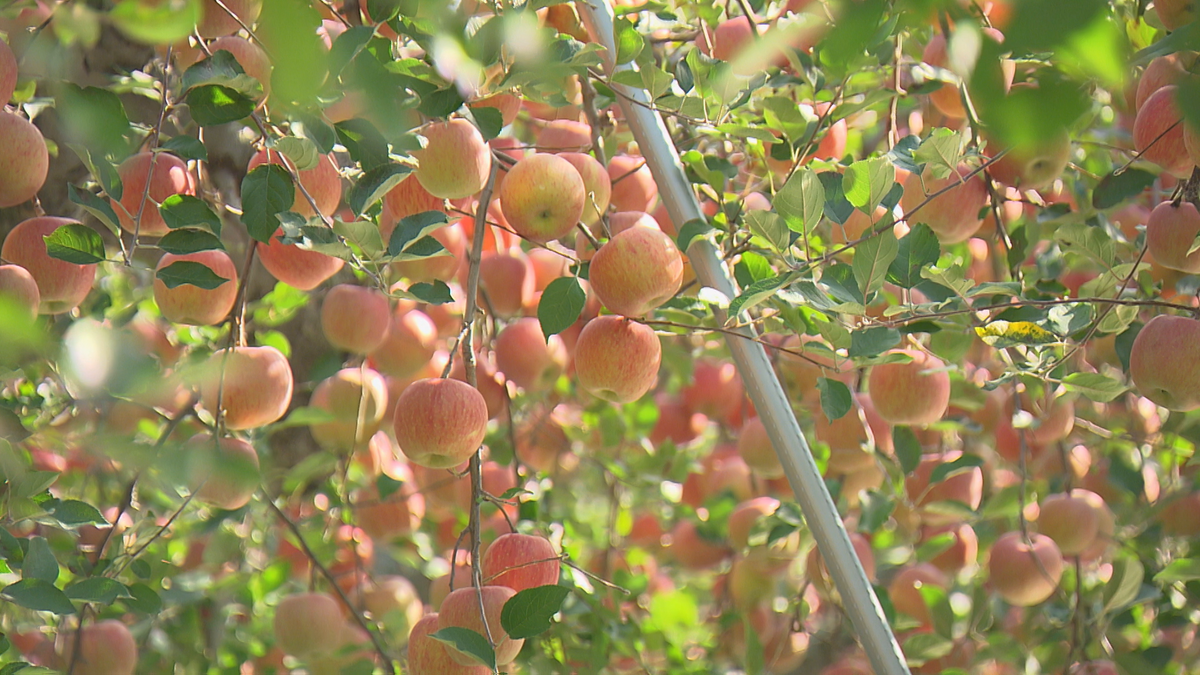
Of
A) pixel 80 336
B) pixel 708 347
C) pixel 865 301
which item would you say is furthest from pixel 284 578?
pixel 80 336

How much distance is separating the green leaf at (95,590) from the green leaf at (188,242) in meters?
0.34

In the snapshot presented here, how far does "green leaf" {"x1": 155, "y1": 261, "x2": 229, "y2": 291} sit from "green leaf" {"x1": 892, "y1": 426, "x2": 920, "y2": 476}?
0.96m

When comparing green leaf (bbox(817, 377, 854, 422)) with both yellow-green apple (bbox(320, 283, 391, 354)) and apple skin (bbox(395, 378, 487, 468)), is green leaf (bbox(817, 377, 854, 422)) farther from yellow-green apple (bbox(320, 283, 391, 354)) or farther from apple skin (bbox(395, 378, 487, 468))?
yellow-green apple (bbox(320, 283, 391, 354))

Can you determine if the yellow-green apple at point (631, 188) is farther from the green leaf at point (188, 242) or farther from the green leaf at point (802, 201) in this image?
the green leaf at point (188, 242)

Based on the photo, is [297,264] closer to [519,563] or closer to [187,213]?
[187,213]

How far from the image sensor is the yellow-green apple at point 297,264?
1.06 metres

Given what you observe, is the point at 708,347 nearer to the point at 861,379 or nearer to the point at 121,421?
the point at 861,379

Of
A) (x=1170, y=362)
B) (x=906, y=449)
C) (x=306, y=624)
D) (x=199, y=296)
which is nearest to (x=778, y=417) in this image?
(x=1170, y=362)

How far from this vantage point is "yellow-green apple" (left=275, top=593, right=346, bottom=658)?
1437mm

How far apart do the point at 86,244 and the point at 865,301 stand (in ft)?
2.27

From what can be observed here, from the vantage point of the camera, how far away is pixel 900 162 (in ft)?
3.24

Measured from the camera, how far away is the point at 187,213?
33.9 inches

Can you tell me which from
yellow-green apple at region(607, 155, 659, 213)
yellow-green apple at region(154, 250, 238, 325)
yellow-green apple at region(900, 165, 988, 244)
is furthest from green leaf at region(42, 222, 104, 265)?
yellow-green apple at region(900, 165, 988, 244)

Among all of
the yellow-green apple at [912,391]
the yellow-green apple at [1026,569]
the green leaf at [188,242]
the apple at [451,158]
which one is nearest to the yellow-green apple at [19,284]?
the green leaf at [188,242]
